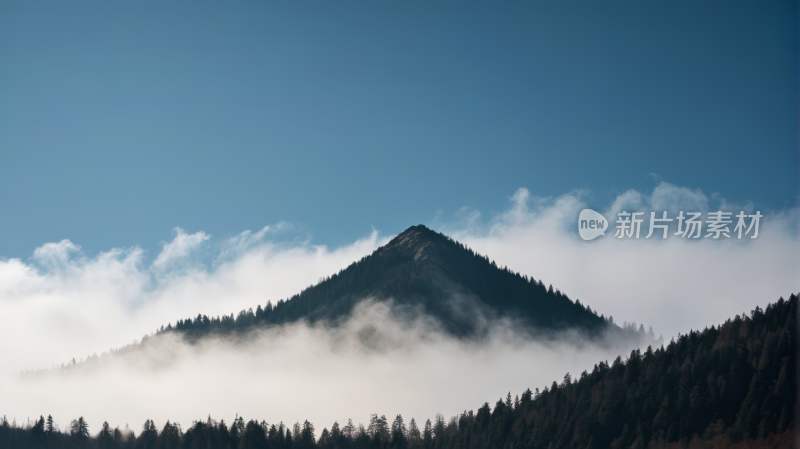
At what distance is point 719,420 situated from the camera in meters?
199

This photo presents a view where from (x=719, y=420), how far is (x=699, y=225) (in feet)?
466


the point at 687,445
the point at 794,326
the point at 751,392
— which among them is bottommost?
the point at 687,445

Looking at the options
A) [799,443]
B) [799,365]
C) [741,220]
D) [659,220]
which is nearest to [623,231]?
[659,220]

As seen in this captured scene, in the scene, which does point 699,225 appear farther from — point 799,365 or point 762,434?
point 762,434

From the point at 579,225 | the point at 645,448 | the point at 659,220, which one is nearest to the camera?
the point at 659,220

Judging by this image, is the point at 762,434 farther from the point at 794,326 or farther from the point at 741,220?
the point at 741,220

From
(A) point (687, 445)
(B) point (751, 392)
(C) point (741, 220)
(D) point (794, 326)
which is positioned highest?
(C) point (741, 220)

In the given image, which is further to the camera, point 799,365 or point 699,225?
point 799,365

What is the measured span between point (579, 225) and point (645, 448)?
134m

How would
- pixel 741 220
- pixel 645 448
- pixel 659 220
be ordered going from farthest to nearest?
pixel 645 448 → pixel 659 220 → pixel 741 220

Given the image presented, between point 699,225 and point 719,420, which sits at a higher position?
point 699,225

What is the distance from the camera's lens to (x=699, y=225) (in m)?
86.8

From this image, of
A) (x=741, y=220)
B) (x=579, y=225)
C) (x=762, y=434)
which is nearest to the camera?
(x=741, y=220)

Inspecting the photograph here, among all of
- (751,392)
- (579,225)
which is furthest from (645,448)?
(579,225)
